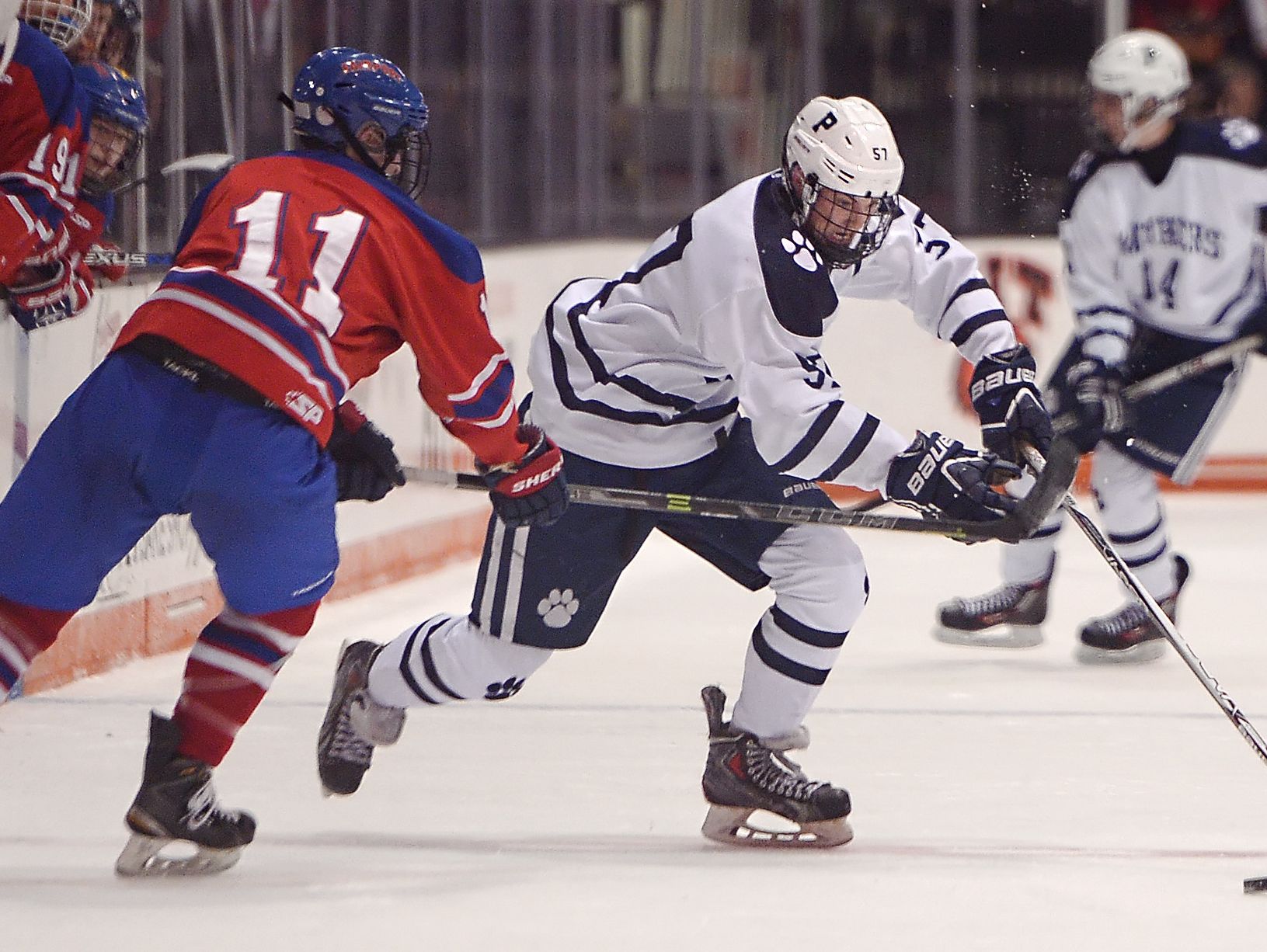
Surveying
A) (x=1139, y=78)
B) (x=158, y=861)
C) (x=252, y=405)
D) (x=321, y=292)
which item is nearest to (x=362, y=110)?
(x=321, y=292)

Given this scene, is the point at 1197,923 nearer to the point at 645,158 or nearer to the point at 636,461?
the point at 636,461

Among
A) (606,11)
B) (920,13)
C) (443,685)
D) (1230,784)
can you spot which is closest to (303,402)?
(443,685)

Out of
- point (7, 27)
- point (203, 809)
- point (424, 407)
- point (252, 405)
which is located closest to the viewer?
point (252, 405)

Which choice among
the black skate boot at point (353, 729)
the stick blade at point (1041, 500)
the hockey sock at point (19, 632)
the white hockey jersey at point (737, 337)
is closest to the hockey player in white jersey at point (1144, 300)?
the white hockey jersey at point (737, 337)

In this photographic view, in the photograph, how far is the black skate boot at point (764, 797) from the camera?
2.71 m

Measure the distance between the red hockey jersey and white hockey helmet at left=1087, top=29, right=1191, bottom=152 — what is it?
8.00ft

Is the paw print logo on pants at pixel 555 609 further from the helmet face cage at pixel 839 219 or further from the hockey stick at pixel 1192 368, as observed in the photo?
the hockey stick at pixel 1192 368

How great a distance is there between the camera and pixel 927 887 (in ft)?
8.16

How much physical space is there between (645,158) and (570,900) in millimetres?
4991

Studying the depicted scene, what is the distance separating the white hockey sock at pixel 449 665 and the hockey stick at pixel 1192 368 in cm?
201

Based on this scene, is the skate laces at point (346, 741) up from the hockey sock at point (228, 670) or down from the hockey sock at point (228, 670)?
down

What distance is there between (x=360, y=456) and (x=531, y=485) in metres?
0.25

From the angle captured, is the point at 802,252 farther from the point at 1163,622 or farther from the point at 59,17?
the point at 59,17

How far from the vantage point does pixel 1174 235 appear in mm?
4516
